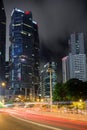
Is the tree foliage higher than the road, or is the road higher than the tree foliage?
the tree foliage

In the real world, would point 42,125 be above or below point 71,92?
below

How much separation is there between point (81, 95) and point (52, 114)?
79364 millimetres

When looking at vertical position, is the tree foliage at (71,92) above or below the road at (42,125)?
above

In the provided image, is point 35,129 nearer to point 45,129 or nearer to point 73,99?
point 45,129

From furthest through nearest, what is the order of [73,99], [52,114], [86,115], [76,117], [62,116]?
1. [73,99]
2. [52,114]
3. [62,116]
4. [76,117]
5. [86,115]

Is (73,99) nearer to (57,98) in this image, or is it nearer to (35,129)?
(57,98)

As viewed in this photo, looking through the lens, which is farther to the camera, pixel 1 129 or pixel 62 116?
pixel 62 116

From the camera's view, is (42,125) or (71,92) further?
(71,92)

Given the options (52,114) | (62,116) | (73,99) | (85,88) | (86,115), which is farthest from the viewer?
(85,88)

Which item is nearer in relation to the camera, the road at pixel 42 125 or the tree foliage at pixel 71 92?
the road at pixel 42 125

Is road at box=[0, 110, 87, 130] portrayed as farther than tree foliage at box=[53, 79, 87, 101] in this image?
No

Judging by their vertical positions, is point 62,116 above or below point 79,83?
below

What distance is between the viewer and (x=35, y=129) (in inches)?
867

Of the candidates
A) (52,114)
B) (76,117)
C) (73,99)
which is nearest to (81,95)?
(73,99)
